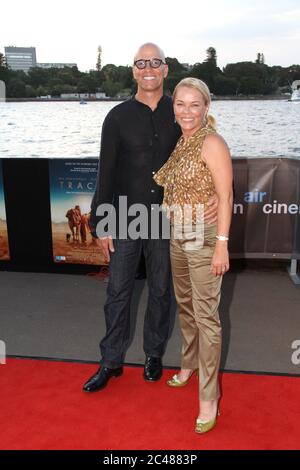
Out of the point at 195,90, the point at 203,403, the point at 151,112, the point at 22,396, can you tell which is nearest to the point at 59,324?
the point at 22,396

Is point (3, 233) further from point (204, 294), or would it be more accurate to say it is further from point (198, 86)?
point (198, 86)

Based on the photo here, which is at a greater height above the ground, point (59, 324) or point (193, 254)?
point (193, 254)

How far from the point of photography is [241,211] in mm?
5484

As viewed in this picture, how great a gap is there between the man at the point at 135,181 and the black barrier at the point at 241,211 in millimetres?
2476

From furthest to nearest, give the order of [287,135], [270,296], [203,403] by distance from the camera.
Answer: [287,135], [270,296], [203,403]

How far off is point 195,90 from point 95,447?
1960 millimetres

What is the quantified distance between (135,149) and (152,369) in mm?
1483

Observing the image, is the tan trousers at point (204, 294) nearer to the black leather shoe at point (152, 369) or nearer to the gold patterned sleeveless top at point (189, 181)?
the gold patterned sleeveless top at point (189, 181)

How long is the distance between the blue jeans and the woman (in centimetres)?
27

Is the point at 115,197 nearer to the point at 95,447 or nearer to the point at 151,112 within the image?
the point at 151,112

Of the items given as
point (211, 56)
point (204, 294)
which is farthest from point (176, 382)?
point (211, 56)

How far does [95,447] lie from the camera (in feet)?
8.41

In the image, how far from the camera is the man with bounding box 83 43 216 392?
283 cm
